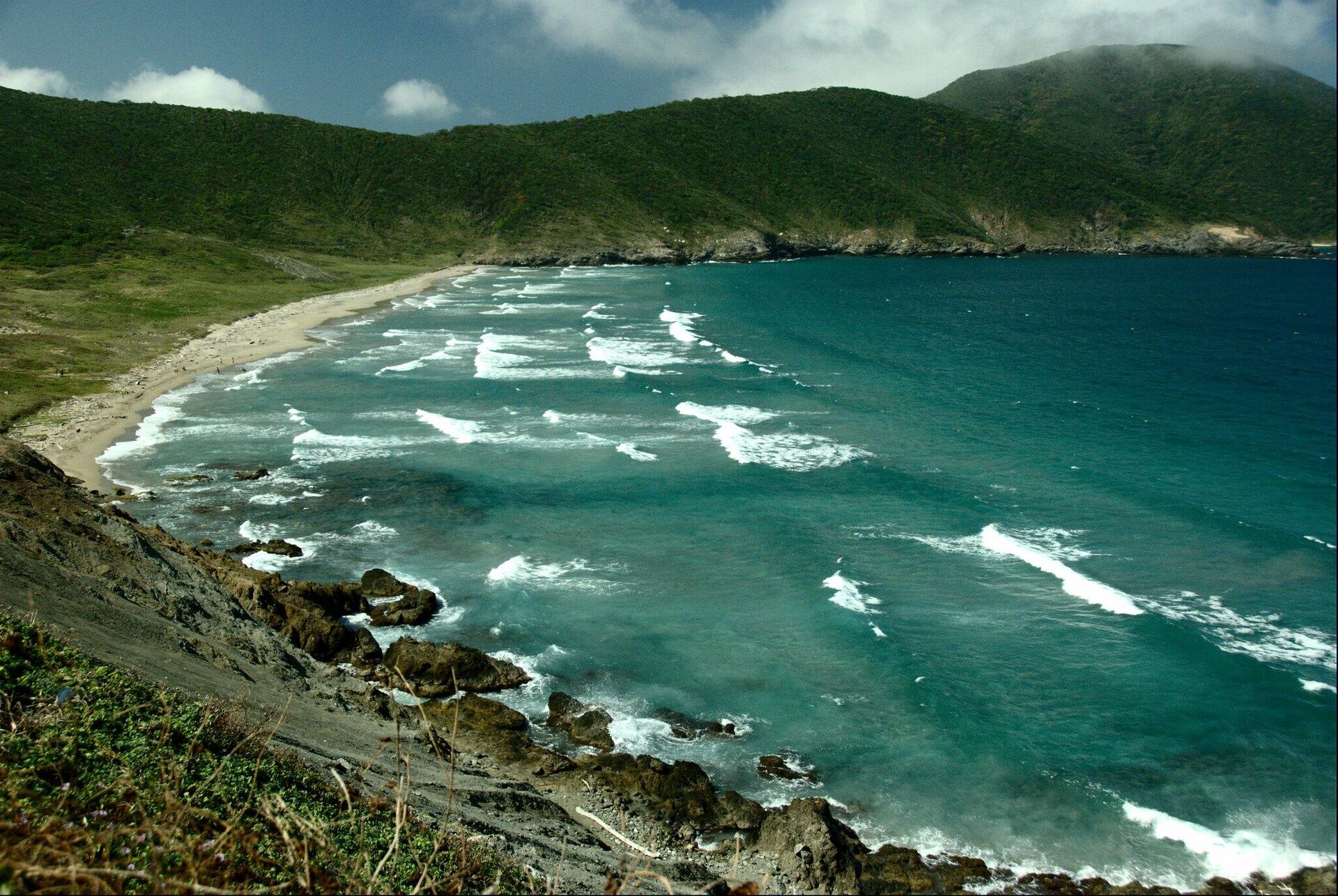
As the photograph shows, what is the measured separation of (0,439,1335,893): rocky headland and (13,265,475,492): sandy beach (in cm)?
1722

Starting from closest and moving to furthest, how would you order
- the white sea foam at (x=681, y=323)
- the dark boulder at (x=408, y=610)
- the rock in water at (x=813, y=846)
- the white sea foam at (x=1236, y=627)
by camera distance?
the rock in water at (x=813, y=846), the white sea foam at (x=1236, y=627), the dark boulder at (x=408, y=610), the white sea foam at (x=681, y=323)

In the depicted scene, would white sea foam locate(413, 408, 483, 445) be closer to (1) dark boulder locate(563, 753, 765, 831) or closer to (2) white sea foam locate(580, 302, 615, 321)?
(1) dark boulder locate(563, 753, 765, 831)

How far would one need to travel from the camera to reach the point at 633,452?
4262cm

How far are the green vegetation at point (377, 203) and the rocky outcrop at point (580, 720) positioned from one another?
76.8 ft

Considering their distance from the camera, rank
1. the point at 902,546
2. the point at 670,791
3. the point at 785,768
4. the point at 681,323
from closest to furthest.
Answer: the point at 670,791 < the point at 785,768 < the point at 902,546 < the point at 681,323

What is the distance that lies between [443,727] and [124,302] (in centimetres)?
7521

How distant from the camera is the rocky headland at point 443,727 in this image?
47.5 feet

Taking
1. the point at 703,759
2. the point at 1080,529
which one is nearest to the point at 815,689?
the point at 703,759

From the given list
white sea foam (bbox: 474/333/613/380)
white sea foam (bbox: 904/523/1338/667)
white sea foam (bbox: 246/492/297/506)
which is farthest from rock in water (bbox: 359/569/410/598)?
white sea foam (bbox: 474/333/613/380)

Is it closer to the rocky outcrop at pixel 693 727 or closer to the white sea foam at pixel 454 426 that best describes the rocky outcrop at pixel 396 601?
the rocky outcrop at pixel 693 727

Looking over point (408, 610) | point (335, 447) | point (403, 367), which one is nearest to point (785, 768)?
point (408, 610)

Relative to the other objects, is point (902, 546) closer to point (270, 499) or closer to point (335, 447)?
point (270, 499)

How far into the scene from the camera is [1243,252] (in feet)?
443

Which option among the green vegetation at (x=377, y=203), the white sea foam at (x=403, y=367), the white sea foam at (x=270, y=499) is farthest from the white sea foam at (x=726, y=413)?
the green vegetation at (x=377, y=203)
